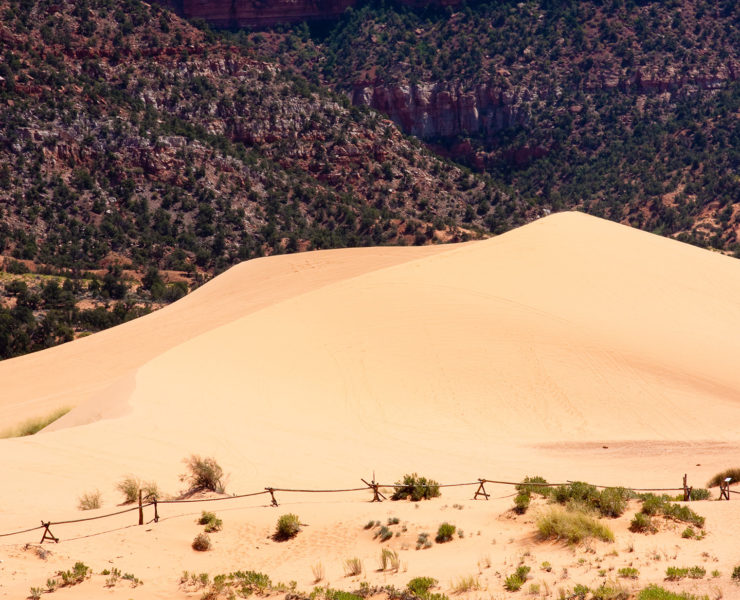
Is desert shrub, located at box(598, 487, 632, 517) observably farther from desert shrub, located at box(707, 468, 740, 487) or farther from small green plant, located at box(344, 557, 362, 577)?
small green plant, located at box(344, 557, 362, 577)

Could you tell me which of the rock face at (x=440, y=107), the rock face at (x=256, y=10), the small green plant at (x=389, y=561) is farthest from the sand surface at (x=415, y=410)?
the rock face at (x=256, y=10)

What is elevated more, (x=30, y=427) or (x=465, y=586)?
(x=465, y=586)

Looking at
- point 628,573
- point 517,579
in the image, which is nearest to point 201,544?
point 517,579

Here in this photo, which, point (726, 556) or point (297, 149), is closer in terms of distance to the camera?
point (726, 556)

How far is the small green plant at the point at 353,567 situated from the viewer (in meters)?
11.4

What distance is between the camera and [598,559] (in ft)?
35.7

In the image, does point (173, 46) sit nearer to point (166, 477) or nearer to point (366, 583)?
point (166, 477)

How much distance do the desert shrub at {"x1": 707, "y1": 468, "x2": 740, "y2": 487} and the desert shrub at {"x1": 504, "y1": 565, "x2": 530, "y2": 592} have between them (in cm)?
657

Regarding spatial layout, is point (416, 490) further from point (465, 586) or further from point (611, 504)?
point (465, 586)

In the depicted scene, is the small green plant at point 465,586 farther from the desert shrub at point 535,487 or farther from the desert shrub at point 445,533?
the desert shrub at point 535,487

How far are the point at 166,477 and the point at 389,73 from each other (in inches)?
3451

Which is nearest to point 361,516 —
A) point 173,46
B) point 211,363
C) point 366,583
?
point 366,583

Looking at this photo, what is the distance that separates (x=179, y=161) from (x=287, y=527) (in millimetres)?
55308

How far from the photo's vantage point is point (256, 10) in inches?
4424
